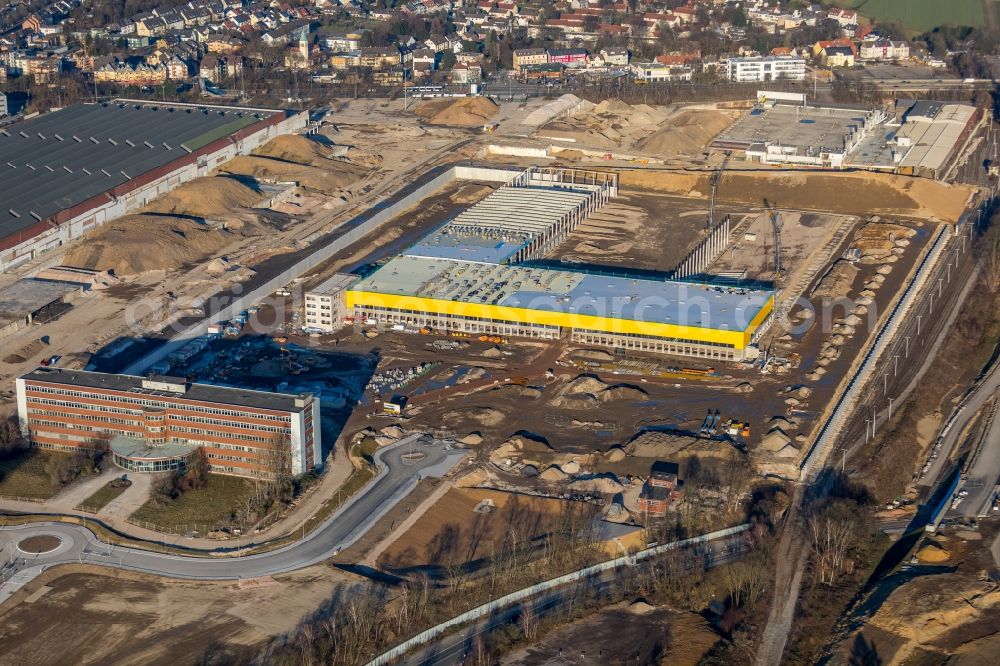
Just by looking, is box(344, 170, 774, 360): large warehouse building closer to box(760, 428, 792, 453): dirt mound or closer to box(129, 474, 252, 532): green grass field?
box(760, 428, 792, 453): dirt mound

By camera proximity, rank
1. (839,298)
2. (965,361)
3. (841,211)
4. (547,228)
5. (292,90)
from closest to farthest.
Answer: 1. (965,361)
2. (839,298)
3. (547,228)
4. (841,211)
5. (292,90)

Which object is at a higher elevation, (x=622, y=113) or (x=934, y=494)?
(x=622, y=113)

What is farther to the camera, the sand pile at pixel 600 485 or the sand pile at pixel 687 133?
the sand pile at pixel 687 133

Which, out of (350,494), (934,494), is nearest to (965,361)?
(934,494)

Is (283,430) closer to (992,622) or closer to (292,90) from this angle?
(992,622)

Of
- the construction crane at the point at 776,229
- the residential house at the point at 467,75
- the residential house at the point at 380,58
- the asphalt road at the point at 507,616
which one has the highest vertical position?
the residential house at the point at 380,58

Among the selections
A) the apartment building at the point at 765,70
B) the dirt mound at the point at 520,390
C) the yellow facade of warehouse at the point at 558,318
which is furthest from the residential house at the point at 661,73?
the dirt mound at the point at 520,390

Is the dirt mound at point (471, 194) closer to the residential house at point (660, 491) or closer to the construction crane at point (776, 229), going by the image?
the construction crane at point (776, 229)
